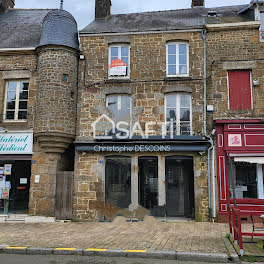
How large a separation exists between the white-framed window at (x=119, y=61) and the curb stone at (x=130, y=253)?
290 inches

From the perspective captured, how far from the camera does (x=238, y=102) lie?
11133 millimetres

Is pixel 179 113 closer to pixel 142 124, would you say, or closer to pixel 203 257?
pixel 142 124

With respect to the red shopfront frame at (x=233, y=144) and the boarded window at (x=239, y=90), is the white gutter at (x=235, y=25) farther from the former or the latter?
the red shopfront frame at (x=233, y=144)

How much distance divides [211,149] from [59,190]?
610 centimetres

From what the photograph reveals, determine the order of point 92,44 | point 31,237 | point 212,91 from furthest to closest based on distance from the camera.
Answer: point 92,44
point 212,91
point 31,237

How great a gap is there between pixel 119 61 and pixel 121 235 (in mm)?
6978

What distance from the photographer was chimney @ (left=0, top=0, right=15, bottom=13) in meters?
15.5

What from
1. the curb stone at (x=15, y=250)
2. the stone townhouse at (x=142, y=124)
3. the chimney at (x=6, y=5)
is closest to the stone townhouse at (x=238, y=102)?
the stone townhouse at (x=142, y=124)

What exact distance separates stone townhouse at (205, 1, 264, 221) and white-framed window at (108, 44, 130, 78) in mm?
3311

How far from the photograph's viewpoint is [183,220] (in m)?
10.8

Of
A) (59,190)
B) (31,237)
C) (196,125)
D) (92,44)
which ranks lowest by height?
(31,237)

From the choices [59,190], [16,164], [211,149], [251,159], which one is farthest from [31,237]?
[251,159]

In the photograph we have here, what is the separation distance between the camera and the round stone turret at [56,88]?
36.6ft

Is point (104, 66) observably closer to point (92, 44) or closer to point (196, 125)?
point (92, 44)
